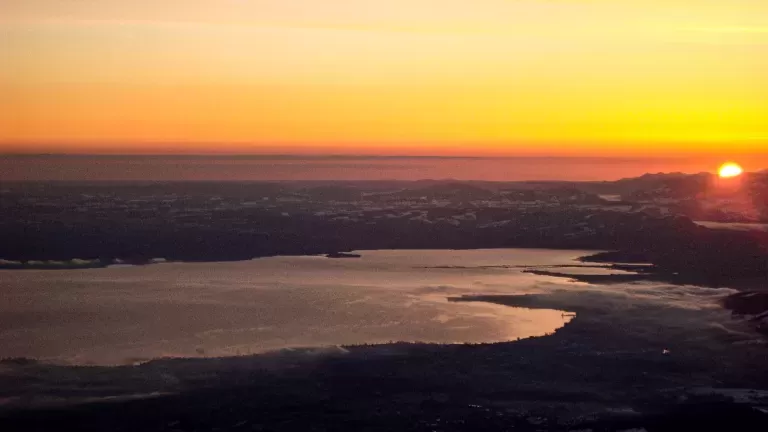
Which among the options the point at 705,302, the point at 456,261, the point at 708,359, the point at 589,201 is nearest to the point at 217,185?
the point at 589,201

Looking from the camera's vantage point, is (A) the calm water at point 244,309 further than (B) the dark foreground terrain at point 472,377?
Yes

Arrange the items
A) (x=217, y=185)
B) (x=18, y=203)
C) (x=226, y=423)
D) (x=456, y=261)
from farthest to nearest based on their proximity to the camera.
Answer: (x=217, y=185) → (x=18, y=203) → (x=456, y=261) → (x=226, y=423)

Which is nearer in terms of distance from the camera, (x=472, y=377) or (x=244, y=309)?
(x=472, y=377)

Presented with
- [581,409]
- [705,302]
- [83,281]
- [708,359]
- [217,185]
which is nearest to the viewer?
[581,409]

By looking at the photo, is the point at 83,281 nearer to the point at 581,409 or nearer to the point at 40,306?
the point at 40,306

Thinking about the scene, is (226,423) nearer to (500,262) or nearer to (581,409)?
(581,409)

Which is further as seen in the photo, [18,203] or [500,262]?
[18,203]

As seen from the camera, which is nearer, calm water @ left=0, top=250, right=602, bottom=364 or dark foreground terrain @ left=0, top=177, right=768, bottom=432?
dark foreground terrain @ left=0, top=177, right=768, bottom=432
